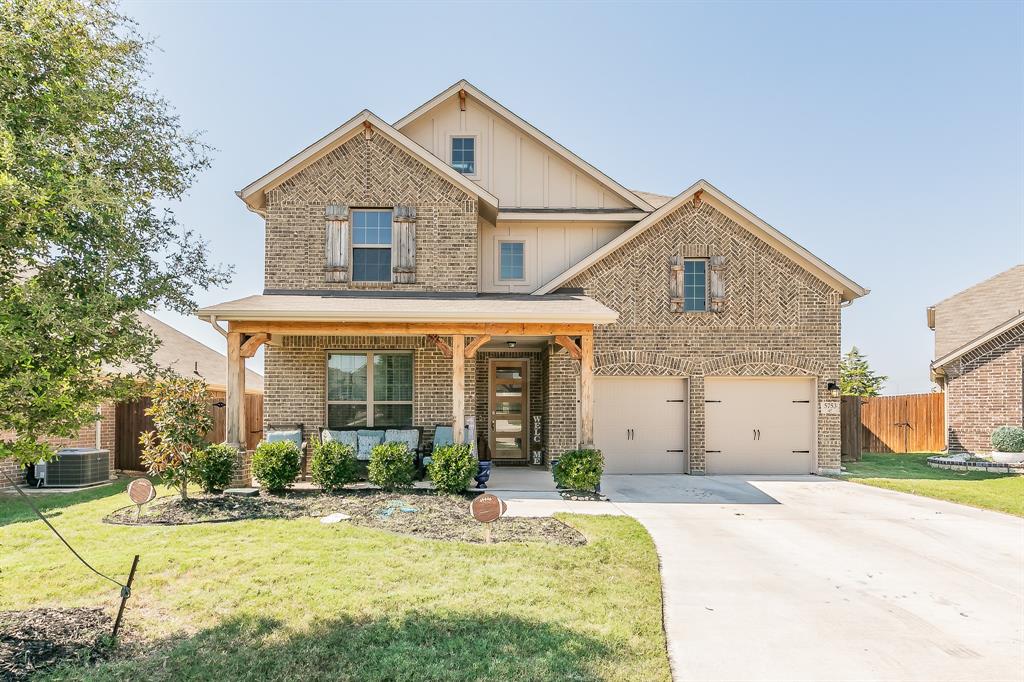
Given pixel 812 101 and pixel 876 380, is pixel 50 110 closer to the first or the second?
pixel 812 101

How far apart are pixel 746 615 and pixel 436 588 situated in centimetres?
271

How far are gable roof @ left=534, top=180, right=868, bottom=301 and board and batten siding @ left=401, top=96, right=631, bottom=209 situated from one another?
5.32 ft

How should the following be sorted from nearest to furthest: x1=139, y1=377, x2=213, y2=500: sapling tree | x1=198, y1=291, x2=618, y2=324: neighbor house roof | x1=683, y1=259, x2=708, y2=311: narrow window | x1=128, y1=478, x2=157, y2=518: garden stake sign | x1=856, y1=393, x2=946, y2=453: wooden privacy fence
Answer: x1=128, y1=478, x2=157, y2=518: garden stake sign
x1=139, y1=377, x2=213, y2=500: sapling tree
x1=198, y1=291, x2=618, y2=324: neighbor house roof
x1=683, y1=259, x2=708, y2=311: narrow window
x1=856, y1=393, x2=946, y2=453: wooden privacy fence

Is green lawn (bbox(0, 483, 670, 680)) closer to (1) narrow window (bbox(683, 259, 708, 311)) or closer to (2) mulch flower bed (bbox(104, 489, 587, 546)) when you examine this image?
(2) mulch flower bed (bbox(104, 489, 587, 546))

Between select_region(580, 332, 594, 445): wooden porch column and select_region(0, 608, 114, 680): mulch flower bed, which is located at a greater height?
select_region(580, 332, 594, 445): wooden porch column

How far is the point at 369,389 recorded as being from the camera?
11.7 m

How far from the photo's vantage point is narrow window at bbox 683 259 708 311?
13.1m

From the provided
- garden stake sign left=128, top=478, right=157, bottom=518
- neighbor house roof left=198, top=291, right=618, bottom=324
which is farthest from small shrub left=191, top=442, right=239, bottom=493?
neighbor house roof left=198, top=291, right=618, bottom=324

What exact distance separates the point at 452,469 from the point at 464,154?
8394 millimetres

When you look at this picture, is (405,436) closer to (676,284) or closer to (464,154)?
(676,284)

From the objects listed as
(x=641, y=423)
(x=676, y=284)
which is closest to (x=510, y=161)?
(x=676, y=284)

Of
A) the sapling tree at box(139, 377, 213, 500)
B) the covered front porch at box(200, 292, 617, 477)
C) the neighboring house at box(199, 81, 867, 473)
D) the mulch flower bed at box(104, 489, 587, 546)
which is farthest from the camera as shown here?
the neighboring house at box(199, 81, 867, 473)

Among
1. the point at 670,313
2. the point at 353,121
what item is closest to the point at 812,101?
the point at 670,313

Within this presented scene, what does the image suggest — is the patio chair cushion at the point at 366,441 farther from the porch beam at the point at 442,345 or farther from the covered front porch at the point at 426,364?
the porch beam at the point at 442,345
